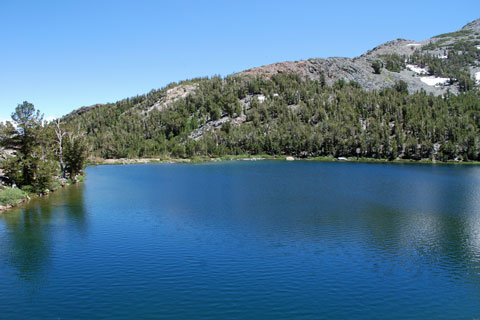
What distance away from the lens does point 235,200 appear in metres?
54.7

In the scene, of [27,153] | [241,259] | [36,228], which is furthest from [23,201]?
[241,259]

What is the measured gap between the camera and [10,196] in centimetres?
4853

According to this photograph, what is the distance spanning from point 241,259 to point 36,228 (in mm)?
24013

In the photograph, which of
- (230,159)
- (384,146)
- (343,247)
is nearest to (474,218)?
(343,247)

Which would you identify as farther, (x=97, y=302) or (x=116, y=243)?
(x=116, y=243)

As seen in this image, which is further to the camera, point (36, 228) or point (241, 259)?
point (36, 228)

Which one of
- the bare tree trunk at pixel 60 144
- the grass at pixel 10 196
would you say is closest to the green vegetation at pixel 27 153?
the grass at pixel 10 196

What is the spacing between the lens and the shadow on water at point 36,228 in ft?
90.0

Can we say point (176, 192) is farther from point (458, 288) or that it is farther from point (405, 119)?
point (405, 119)

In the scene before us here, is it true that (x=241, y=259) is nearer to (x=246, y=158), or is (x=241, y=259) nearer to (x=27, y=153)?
(x=27, y=153)

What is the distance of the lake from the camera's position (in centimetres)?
2081

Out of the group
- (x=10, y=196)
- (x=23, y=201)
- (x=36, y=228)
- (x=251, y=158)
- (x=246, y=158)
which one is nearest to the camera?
(x=36, y=228)

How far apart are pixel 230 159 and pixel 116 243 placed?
13641cm

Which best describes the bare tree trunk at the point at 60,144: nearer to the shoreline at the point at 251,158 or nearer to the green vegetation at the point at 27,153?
the green vegetation at the point at 27,153
